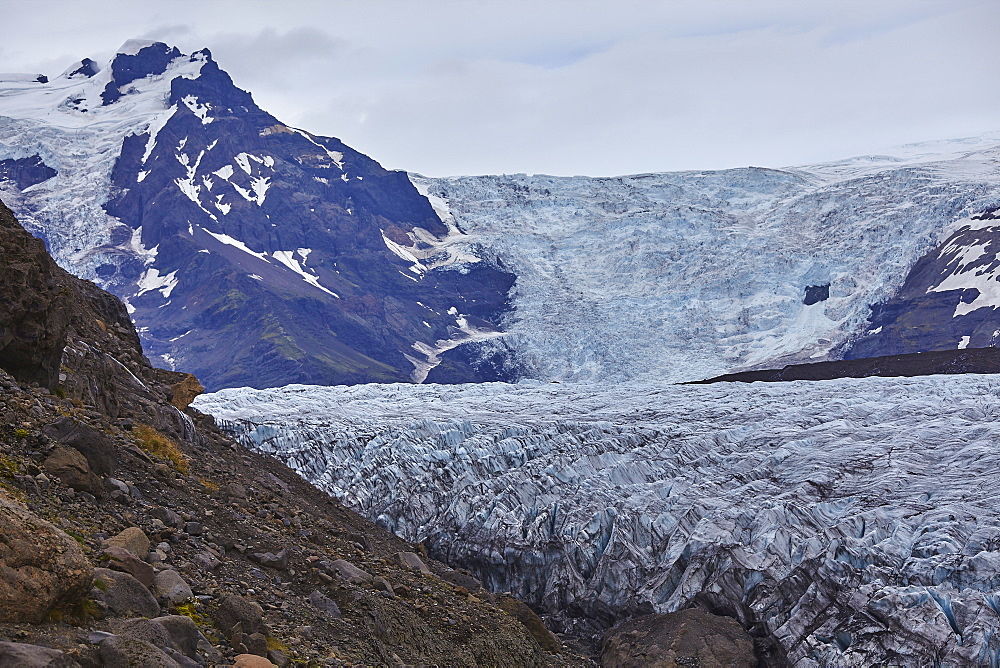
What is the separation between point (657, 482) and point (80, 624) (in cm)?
2132

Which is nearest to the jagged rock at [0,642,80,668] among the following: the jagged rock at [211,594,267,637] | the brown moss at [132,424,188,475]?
the jagged rock at [211,594,267,637]

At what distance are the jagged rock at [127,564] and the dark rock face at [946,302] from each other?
402 feet

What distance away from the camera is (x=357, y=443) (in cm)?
3122

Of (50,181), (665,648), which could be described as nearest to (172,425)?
(665,648)

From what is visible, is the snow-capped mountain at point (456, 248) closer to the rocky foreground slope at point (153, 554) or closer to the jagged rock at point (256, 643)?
the rocky foreground slope at point (153, 554)

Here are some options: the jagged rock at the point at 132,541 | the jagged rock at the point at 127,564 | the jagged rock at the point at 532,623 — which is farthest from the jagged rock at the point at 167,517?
the jagged rock at the point at 532,623

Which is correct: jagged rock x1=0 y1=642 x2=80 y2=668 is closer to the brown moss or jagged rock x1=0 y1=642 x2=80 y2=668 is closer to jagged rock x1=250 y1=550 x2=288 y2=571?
jagged rock x1=250 y1=550 x2=288 y2=571

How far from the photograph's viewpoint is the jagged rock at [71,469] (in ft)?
28.1

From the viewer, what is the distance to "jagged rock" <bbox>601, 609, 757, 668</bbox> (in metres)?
18.2

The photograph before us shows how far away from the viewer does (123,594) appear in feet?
22.6

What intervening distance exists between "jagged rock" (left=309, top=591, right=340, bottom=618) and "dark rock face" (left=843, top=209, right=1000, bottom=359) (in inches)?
4701

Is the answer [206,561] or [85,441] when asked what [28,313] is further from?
[206,561]

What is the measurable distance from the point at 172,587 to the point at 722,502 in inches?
735

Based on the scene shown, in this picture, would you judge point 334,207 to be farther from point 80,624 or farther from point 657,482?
point 80,624
